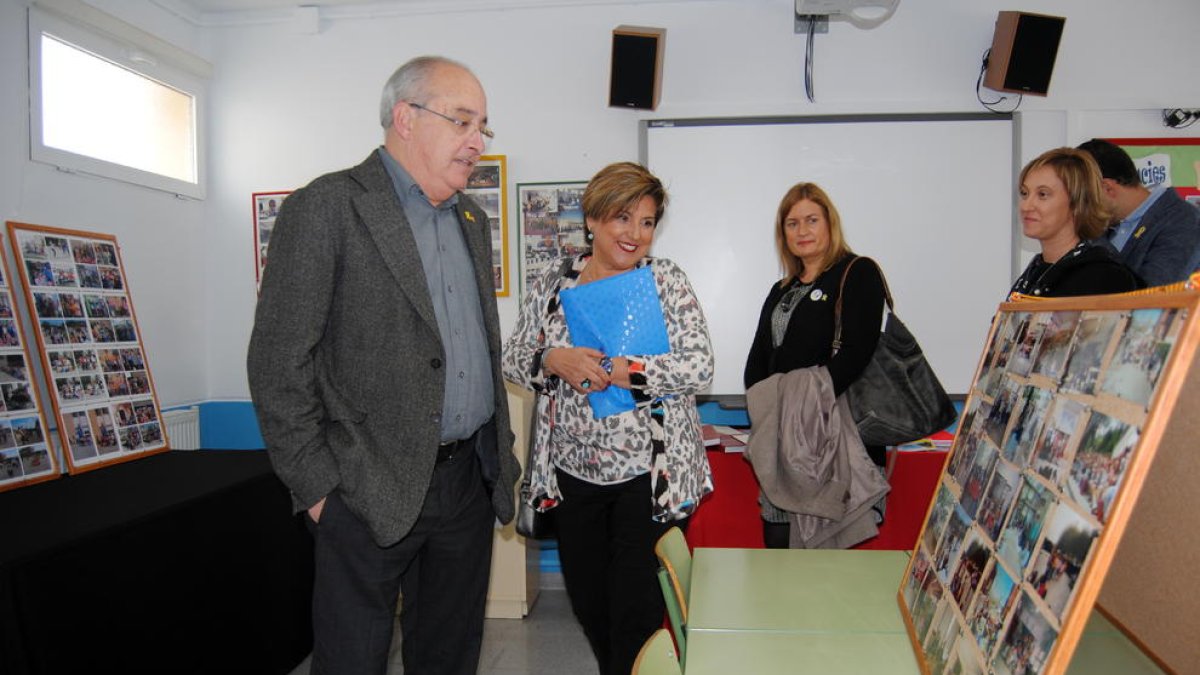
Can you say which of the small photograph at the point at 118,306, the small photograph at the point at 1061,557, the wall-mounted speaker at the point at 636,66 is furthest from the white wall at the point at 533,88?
the small photograph at the point at 1061,557

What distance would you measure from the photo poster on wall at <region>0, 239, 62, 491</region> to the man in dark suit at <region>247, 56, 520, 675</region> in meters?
1.63

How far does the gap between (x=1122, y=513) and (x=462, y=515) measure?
1.31 meters

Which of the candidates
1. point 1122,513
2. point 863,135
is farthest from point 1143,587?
point 863,135

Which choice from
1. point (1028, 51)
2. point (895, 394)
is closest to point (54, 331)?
point (895, 394)

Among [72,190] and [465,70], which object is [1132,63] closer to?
[465,70]

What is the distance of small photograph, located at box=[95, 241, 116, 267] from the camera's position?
3.07 metres

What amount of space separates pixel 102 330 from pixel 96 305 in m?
0.11

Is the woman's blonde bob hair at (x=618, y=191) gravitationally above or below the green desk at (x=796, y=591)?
above

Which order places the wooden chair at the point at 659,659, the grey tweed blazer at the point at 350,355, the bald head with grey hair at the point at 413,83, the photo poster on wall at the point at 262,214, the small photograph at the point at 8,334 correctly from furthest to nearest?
1. the photo poster on wall at the point at 262,214
2. the small photograph at the point at 8,334
3. the bald head with grey hair at the point at 413,83
4. the grey tweed blazer at the point at 350,355
5. the wooden chair at the point at 659,659

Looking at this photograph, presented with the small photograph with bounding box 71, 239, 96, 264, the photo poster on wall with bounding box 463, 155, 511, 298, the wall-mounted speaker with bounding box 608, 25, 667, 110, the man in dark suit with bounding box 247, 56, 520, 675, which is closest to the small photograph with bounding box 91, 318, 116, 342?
the small photograph with bounding box 71, 239, 96, 264

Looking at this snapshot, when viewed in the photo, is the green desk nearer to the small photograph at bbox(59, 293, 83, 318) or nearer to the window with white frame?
the small photograph at bbox(59, 293, 83, 318)

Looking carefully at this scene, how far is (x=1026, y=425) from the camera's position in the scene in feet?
3.08

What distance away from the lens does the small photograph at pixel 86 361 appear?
9.30ft

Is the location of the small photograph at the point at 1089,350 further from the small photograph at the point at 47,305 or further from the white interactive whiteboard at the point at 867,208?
the small photograph at the point at 47,305
